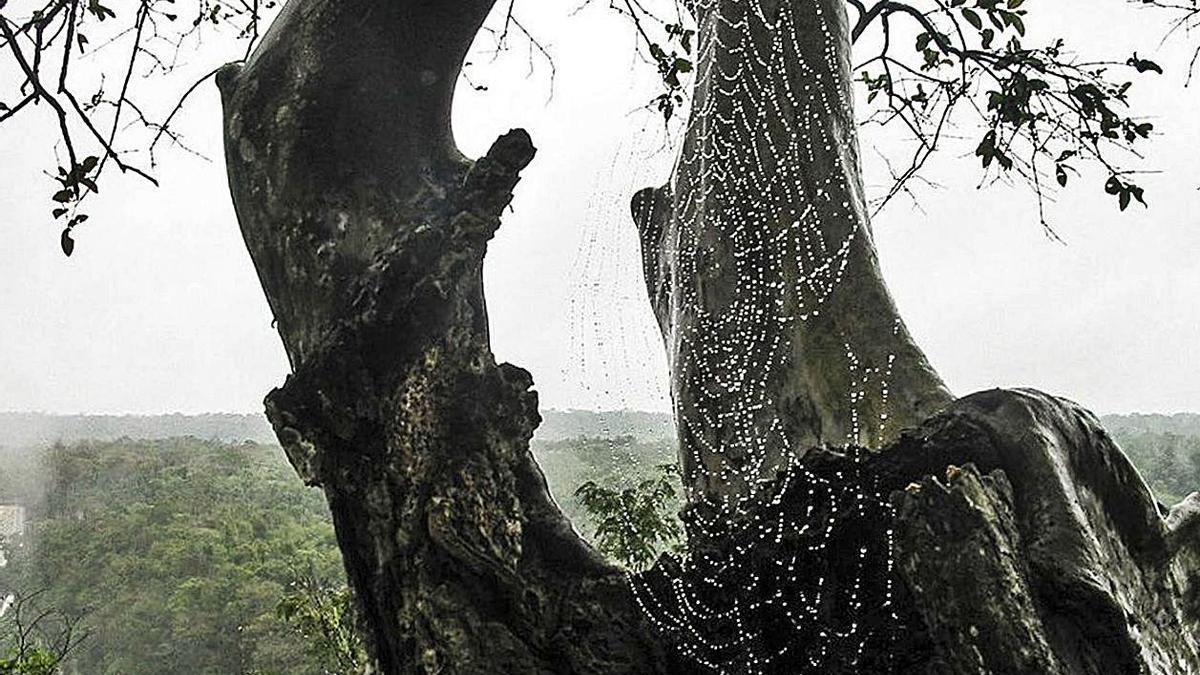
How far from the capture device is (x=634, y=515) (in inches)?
110

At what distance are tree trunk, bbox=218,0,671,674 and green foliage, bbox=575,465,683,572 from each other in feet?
4.85

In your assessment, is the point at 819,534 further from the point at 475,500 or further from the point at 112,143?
the point at 112,143

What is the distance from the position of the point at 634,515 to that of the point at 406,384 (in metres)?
1.68

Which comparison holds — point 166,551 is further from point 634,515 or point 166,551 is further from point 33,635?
point 634,515

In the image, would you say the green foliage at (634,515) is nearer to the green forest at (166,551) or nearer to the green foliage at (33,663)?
the green foliage at (33,663)

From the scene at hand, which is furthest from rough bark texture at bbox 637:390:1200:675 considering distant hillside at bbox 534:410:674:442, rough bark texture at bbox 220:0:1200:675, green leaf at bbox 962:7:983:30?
green leaf at bbox 962:7:983:30

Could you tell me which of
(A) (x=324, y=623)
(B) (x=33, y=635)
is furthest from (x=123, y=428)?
(A) (x=324, y=623)

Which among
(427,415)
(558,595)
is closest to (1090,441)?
(558,595)

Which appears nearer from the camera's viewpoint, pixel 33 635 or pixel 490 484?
pixel 490 484

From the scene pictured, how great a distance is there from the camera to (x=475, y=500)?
1.16 meters

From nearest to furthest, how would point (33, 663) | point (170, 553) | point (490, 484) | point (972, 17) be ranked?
1. point (490, 484)
2. point (972, 17)
3. point (33, 663)
4. point (170, 553)

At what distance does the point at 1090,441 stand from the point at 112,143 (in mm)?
1497

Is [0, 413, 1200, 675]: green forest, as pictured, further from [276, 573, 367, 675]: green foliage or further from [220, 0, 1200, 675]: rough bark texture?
[220, 0, 1200, 675]: rough bark texture

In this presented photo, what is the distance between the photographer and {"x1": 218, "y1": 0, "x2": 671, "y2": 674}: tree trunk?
115 cm
